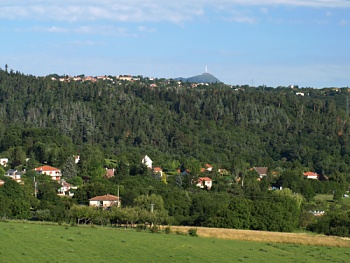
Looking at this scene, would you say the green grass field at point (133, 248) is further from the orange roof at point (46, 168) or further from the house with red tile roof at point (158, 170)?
the house with red tile roof at point (158, 170)

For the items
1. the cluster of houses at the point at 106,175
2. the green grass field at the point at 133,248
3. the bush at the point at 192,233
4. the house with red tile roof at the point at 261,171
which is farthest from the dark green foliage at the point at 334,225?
the house with red tile roof at the point at 261,171

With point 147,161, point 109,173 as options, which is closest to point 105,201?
point 109,173

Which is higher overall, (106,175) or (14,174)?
(14,174)

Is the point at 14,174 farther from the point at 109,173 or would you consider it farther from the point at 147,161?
the point at 147,161

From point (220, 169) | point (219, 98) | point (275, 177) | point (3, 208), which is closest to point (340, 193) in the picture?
point (275, 177)

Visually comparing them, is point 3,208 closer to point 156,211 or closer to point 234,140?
point 156,211

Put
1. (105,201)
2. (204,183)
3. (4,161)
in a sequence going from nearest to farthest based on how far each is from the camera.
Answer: (105,201), (204,183), (4,161)
